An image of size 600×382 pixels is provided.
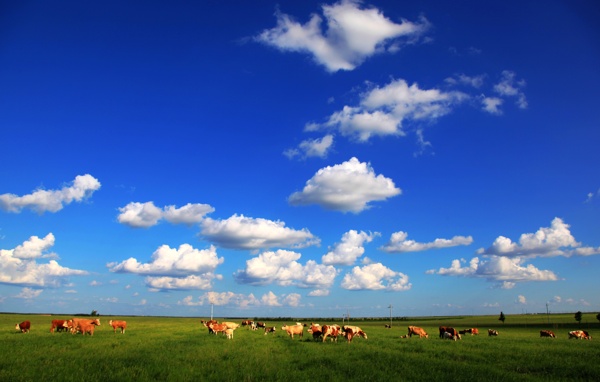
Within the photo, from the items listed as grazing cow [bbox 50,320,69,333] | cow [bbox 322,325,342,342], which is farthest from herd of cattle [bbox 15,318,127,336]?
cow [bbox 322,325,342,342]

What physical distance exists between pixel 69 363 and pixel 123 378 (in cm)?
488

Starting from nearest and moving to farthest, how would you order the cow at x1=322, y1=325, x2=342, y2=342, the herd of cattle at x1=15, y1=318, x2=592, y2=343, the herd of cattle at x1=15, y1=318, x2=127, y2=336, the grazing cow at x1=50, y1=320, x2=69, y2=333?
the cow at x1=322, y1=325, x2=342, y2=342 < the herd of cattle at x1=15, y1=318, x2=592, y2=343 < the herd of cattle at x1=15, y1=318, x2=127, y2=336 < the grazing cow at x1=50, y1=320, x2=69, y2=333

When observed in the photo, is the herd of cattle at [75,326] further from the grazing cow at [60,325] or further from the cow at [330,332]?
the cow at [330,332]

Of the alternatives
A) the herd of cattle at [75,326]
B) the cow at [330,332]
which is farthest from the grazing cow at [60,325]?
the cow at [330,332]

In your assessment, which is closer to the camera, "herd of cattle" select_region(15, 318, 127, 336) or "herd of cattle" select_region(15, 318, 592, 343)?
"herd of cattle" select_region(15, 318, 592, 343)

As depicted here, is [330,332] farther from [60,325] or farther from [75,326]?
[60,325]

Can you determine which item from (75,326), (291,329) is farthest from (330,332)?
(75,326)

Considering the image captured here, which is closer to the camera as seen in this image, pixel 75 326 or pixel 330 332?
pixel 330 332

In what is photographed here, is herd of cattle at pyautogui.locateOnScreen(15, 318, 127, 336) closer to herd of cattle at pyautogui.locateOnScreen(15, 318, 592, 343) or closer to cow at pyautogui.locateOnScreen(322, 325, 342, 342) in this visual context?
herd of cattle at pyautogui.locateOnScreen(15, 318, 592, 343)

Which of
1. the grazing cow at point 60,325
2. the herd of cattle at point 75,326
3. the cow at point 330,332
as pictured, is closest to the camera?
the cow at point 330,332

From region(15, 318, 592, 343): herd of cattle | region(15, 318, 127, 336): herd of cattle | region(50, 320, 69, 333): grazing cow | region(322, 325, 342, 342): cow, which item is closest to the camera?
region(322, 325, 342, 342): cow

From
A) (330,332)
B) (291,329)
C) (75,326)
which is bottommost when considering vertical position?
(291,329)

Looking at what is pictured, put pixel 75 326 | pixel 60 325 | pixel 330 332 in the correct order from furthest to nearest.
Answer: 1. pixel 60 325
2. pixel 75 326
3. pixel 330 332

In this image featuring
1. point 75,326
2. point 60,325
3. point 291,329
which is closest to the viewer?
point 75,326
